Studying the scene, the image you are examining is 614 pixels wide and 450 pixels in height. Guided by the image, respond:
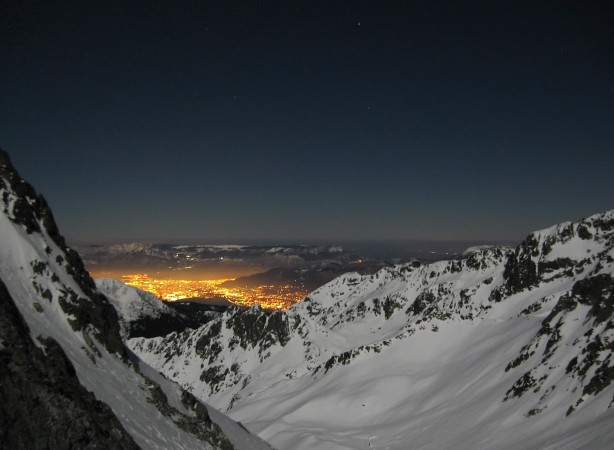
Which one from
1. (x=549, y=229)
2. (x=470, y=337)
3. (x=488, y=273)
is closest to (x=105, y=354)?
(x=470, y=337)

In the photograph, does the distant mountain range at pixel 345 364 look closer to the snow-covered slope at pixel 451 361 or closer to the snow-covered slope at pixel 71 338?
the snow-covered slope at pixel 71 338

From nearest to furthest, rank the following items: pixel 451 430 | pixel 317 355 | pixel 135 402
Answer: pixel 135 402
pixel 451 430
pixel 317 355

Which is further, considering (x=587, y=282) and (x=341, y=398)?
(x=341, y=398)

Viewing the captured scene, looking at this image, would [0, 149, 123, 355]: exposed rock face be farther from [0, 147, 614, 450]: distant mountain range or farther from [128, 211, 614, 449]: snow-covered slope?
[128, 211, 614, 449]: snow-covered slope

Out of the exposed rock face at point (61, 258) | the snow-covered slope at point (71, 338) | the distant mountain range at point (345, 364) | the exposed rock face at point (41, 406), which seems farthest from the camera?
the exposed rock face at point (61, 258)

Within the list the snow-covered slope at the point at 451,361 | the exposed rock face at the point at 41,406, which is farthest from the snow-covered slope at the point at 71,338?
the snow-covered slope at the point at 451,361

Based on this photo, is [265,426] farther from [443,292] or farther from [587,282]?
[443,292]

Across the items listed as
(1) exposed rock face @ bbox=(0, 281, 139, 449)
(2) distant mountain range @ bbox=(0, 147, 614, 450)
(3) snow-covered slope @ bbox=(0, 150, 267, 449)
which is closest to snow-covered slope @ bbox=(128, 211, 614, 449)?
(2) distant mountain range @ bbox=(0, 147, 614, 450)
